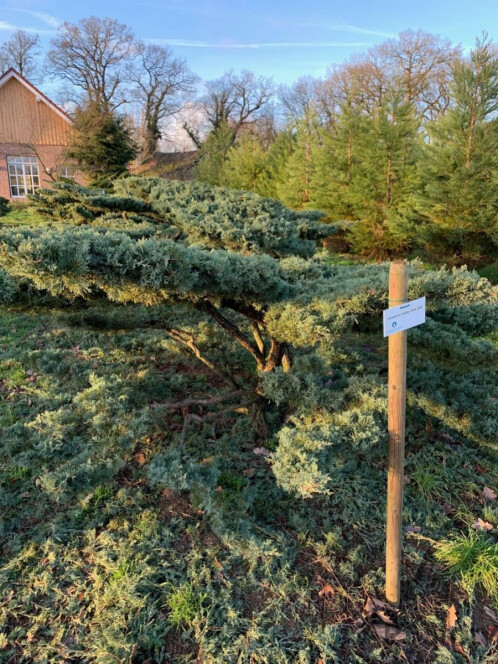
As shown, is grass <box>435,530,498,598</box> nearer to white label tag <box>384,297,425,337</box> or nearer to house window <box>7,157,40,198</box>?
white label tag <box>384,297,425,337</box>

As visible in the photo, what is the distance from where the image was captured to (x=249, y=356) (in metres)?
3.75

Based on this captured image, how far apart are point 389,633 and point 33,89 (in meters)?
21.6

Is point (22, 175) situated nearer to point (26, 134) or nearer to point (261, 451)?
point (26, 134)

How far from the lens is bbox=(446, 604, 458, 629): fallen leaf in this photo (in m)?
1.75

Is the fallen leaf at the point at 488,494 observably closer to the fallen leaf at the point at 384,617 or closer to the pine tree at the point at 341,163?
the fallen leaf at the point at 384,617

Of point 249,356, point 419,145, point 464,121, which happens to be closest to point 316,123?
point 419,145

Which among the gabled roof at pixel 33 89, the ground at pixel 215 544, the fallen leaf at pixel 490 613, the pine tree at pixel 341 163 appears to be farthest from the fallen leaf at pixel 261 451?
the gabled roof at pixel 33 89

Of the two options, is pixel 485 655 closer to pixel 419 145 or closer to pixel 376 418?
pixel 376 418

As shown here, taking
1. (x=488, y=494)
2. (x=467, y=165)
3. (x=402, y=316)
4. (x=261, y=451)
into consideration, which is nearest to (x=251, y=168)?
(x=467, y=165)

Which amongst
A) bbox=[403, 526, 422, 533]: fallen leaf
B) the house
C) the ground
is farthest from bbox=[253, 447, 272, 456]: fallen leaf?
the house

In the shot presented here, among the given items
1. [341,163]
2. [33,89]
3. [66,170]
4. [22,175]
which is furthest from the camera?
[22,175]

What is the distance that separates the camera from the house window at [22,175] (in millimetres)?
18578

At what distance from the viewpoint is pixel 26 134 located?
18.0 meters

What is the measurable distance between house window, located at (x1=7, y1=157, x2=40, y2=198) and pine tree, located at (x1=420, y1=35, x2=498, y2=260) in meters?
17.1
